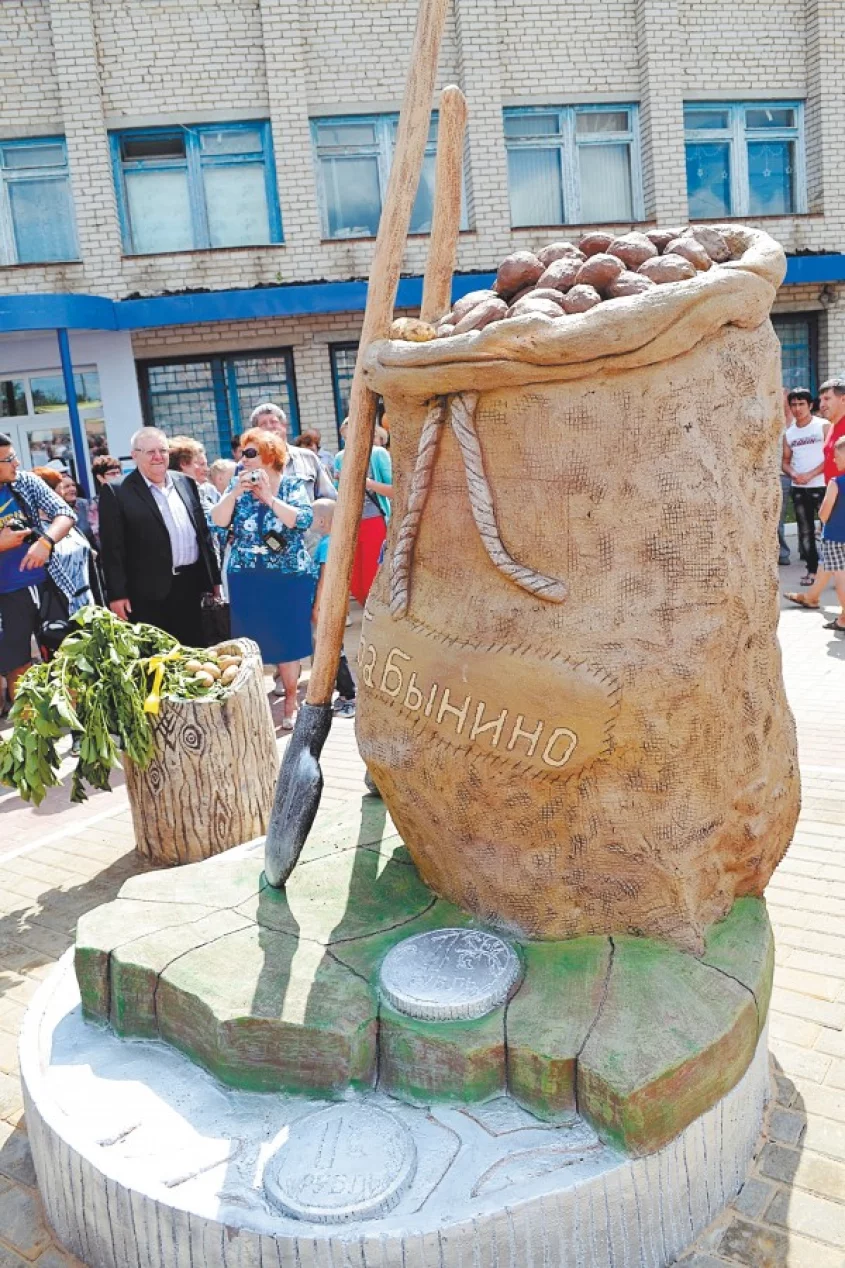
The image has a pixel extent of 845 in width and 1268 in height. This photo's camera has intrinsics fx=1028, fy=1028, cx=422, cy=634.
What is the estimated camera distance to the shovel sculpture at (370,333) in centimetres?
265

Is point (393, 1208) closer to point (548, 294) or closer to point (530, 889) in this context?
point (530, 889)

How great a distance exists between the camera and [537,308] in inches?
85.7

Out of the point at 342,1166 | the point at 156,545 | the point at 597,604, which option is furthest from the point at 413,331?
the point at 156,545

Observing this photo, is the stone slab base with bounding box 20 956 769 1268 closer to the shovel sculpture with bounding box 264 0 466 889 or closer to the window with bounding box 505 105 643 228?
the shovel sculpture with bounding box 264 0 466 889

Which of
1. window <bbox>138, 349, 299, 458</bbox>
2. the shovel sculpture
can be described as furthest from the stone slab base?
window <bbox>138, 349, 299, 458</bbox>

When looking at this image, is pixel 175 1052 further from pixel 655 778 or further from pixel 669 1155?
pixel 655 778

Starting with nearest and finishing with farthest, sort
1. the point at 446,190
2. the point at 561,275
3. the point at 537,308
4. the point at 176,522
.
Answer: the point at 537,308 < the point at 561,275 < the point at 446,190 < the point at 176,522

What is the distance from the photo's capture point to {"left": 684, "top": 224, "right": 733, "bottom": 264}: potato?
244 centimetres

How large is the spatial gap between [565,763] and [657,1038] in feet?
1.95

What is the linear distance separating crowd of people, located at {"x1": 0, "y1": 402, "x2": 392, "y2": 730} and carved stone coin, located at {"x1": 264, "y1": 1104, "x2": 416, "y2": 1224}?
11.0 ft

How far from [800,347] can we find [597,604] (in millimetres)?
13835

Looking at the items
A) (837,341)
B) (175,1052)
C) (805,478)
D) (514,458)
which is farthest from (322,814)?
(837,341)

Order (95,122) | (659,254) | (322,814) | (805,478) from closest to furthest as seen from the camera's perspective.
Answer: (659,254), (322,814), (805,478), (95,122)

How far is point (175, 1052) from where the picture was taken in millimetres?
2523
